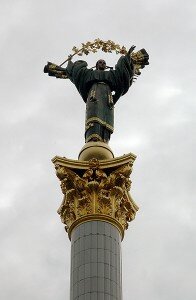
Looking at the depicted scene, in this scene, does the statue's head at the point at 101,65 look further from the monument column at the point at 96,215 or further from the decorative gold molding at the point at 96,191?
the decorative gold molding at the point at 96,191

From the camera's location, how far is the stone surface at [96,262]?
91.5 feet

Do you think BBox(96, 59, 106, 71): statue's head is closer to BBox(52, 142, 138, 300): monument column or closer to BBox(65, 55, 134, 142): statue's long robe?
BBox(65, 55, 134, 142): statue's long robe

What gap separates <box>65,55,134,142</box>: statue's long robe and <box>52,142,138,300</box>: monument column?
2.04 m

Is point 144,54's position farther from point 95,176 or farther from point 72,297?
point 72,297

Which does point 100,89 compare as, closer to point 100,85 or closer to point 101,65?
point 100,85

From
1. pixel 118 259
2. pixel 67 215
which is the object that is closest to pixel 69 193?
pixel 67 215

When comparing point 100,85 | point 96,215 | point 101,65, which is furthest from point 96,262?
point 101,65

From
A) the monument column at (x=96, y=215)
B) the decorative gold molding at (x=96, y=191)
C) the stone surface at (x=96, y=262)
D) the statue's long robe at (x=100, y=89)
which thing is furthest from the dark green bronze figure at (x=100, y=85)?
the stone surface at (x=96, y=262)

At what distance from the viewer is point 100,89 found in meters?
36.0

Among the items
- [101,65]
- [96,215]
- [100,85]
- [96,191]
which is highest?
[101,65]

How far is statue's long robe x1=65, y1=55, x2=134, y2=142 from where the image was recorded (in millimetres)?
34344

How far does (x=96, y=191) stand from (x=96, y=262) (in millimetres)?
3100

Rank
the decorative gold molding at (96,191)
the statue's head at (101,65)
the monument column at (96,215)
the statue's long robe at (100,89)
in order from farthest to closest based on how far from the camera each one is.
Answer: the statue's head at (101,65) < the statue's long robe at (100,89) < the decorative gold molding at (96,191) < the monument column at (96,215)

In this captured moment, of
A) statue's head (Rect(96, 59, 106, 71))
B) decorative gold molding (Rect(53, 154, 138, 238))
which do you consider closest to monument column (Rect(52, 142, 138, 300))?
decorative gold molding (Rect(53, 154, 138, 238))
